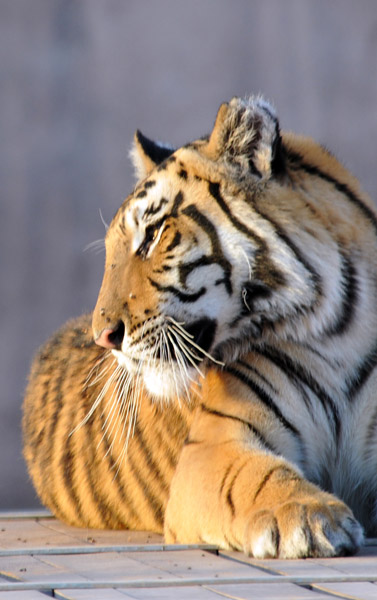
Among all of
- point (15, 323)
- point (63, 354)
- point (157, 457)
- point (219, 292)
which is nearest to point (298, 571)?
point (219, 292)

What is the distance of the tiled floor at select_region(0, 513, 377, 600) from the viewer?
1538 mm

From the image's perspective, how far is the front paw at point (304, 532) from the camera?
5.98 ft

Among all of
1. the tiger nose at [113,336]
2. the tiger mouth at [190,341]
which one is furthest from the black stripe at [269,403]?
the tiger nose at [113,336]

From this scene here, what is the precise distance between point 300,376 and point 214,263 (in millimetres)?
291

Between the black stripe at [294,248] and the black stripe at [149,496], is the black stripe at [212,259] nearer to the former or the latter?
the black stripe at [294,248]

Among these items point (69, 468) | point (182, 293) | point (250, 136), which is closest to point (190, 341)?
point (182, 293)

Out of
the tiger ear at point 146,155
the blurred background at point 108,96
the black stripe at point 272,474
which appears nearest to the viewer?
the black stripe at point 272,474

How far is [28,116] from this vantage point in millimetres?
4980

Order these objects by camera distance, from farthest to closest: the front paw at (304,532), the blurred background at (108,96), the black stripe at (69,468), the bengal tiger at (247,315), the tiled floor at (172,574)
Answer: the blurred background at (108,96), the black stripe at (69,468), the bengal tiger at (247,315), the front paw at (304,532), the tiled floor at (172,574)

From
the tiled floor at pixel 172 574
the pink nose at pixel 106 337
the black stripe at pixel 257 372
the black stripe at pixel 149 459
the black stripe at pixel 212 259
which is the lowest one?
the tiled floor at pixel 172 574

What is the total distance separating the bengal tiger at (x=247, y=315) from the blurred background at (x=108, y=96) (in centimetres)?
247

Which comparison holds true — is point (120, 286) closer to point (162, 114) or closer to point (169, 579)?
point (169, 579)

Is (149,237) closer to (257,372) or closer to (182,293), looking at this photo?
(182,293)

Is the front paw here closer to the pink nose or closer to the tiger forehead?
the pink nose
